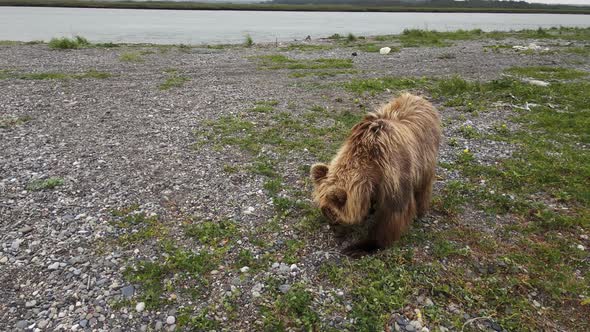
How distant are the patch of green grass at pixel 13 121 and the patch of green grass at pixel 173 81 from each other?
4.46 meters

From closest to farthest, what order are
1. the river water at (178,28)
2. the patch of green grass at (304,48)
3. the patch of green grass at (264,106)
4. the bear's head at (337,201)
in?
the bear's head at (337,201) < the patch of green grass at (264,106) < the patch of green grass at (304,48) < the river water at (178,28)

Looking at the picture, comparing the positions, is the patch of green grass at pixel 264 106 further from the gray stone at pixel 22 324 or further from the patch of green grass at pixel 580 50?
the patch of green grass at pixel 580 50

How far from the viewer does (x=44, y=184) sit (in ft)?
21.9

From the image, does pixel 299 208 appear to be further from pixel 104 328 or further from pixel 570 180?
pixel 570 180

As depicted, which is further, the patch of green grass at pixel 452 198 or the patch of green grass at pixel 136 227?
the patch of green grass at pixel 452 198

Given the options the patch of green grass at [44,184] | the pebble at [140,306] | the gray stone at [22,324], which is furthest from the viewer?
the patch of green grass at [44,184]

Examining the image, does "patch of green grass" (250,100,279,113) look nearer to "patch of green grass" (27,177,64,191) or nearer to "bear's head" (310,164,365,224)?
"patch of green grass" (27,177,64,191)

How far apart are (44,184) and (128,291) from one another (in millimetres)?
3362

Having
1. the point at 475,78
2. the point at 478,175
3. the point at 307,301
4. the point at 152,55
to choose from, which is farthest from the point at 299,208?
the point at 152,55

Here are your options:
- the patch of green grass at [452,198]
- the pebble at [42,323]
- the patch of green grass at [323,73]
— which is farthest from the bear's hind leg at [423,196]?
the patch of green grass at [323,73]

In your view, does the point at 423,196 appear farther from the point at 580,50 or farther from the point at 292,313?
the point at 580,50

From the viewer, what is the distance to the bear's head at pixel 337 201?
4.66 meters

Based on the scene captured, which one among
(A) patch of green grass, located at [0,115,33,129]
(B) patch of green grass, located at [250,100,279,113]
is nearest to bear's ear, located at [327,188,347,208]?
(B) patch of green grass, located at [250,100,279,113]

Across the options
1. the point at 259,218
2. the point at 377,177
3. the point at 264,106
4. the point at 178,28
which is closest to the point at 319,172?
the point at 377,177
